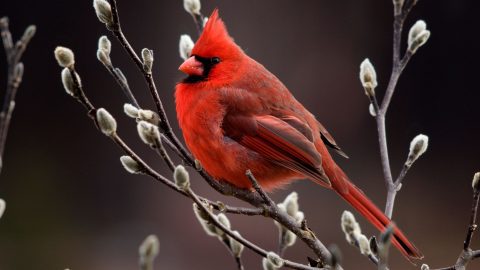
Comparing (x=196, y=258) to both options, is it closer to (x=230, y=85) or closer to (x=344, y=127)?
(x=344, y=127)

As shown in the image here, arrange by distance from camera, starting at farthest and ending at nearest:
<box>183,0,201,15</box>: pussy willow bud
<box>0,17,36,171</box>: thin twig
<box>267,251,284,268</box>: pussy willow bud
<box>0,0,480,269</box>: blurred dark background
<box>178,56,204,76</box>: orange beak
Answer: <box>0,0,480,269</box>: blurred dark background → <box>178,56,204,76</box>: orange beak → <box>183,0,201,15</box>: pussy willow bud → <box>267,251,284,268</box>: pussy willow bud → <box>0,17,36,171</box>: thin twig

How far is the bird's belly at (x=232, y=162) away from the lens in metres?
2.01

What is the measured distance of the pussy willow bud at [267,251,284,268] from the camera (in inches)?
52.7

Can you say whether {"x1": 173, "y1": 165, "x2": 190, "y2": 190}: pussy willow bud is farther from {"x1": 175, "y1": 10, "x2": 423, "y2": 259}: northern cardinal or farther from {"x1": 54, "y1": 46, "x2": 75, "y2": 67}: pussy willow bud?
{"x1": 175, "y1": 10, "x2": 423, "y2": 259}: northern cardinal

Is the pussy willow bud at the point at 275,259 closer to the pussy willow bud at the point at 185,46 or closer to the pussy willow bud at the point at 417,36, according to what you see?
the pussy willow bud at the point at 417,36

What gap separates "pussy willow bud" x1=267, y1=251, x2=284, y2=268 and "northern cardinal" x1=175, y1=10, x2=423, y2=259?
621 mm

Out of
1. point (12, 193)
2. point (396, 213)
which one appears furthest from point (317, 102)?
point (12, 193)

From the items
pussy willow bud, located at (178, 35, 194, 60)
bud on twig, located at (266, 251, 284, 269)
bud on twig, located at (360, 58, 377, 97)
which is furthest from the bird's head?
bud on twig, located at (266, 251, 284, 269)

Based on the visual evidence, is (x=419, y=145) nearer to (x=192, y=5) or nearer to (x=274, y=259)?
(x=274, y=259)

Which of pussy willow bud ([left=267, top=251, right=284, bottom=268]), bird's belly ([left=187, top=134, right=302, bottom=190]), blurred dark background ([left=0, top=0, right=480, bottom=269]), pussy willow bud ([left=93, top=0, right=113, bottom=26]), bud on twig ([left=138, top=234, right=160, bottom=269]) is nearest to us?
bud on twig ([left=138, top=234, right=160, bottom=269])

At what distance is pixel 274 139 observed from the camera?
2.13 m

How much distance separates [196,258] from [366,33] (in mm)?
1787

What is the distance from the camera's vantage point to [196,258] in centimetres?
462

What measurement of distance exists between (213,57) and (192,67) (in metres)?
0.10
